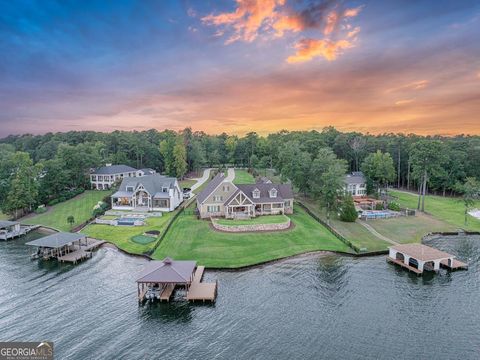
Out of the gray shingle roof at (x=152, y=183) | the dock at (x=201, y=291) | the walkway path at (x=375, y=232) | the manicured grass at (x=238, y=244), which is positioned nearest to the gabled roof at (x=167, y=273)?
the dock at (x=201, y=291)

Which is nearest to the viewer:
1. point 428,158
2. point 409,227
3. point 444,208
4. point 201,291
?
point 201,291

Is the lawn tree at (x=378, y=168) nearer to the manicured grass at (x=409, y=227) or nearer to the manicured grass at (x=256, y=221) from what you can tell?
the manicured grass at (x=409, y=227)

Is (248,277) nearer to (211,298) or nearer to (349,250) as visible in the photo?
(211,298)

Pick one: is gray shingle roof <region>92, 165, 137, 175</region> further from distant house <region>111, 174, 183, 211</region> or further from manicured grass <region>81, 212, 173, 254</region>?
manicured grass <region>81, 212, 173, 254</region>

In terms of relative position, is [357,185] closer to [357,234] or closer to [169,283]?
[357,234]

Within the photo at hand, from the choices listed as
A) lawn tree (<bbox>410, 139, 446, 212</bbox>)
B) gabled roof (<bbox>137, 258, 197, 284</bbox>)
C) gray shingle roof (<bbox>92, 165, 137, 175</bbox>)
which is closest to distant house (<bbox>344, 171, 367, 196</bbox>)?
lawn tree (<bbox>410, 139, 446, 212</bbox>)

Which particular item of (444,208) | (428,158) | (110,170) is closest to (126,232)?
(110,170)
